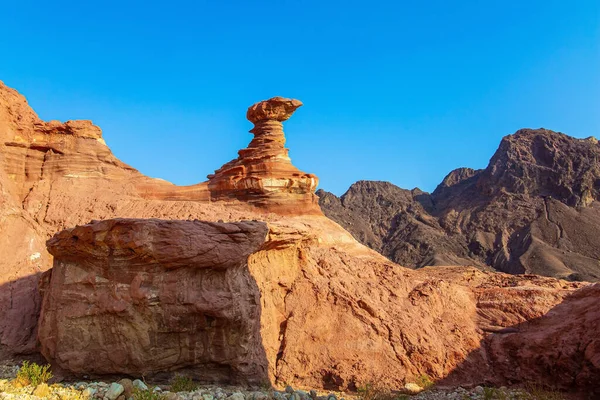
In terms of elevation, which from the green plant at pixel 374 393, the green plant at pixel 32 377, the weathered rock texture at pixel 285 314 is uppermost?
the weathered rock texture at pixel 285 314

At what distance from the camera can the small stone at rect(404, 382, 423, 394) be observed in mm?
11211

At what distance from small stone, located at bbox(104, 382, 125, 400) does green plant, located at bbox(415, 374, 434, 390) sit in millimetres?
7129

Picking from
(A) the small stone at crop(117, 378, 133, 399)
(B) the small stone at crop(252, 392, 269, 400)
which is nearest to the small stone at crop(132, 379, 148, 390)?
(A) the small stone at crop(117, 378, 133, 399)

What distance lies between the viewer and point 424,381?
11727mm

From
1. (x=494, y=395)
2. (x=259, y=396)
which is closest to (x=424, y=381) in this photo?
(x=494, y=395)

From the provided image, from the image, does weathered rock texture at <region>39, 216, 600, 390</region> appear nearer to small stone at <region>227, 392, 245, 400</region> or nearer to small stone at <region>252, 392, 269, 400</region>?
small stone at <region>252, 392, 269, 400</region>

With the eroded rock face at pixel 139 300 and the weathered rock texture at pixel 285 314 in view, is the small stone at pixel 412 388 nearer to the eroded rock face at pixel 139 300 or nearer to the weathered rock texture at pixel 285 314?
the weathered rock texture at pixel 285 314

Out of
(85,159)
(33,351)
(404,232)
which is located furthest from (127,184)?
(404,232)

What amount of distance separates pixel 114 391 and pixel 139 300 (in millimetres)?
1790

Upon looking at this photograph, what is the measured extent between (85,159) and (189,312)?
11.4 m

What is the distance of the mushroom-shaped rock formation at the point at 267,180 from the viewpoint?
64.5 feet

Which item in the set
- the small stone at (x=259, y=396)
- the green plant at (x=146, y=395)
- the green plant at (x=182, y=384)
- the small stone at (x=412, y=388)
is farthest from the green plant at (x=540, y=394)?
the green plant at (x=146, y=395)

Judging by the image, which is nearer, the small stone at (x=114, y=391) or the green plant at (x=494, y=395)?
the small stone at (x=114, y=391)

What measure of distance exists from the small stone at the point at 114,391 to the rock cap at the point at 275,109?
1628cm
